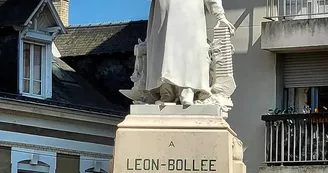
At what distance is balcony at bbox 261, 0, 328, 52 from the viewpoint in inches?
1041

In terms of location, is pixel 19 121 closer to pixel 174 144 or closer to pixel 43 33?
pixel 43 33

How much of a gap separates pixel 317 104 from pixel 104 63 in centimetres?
1046

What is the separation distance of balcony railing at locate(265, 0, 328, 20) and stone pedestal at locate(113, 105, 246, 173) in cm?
1190

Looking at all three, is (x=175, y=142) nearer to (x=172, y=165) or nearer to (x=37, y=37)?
(x=172, y=165)

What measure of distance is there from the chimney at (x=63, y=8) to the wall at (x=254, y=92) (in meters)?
11.5

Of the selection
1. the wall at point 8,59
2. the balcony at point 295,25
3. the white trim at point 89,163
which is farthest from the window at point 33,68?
the balcony at point 295,25

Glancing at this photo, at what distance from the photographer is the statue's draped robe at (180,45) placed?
15.4 m

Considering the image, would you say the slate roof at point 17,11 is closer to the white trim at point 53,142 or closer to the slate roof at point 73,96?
the slate roof at point 73,96

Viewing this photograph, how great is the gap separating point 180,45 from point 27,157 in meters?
16.2

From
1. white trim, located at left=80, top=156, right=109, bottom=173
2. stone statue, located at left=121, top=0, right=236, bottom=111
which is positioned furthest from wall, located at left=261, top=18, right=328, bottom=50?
stone statue, located at left=121, top=0, right=236, bottom=111

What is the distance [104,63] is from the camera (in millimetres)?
36500

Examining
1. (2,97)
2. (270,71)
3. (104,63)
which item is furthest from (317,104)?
(104,63)

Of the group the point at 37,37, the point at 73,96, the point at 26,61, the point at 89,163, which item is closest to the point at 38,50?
the point at 37,37

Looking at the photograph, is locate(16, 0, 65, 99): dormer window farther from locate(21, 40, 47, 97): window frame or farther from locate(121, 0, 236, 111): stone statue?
locate(121, 0, 236, 111): stone statue
